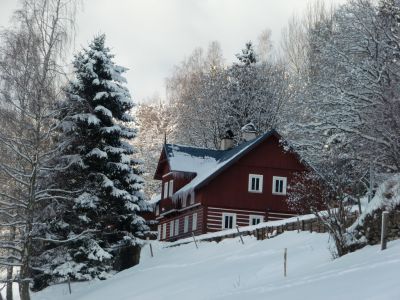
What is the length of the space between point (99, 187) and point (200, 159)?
1397 centimetres

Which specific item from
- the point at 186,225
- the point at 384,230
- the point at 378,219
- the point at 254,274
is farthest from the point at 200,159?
the point at 384,230

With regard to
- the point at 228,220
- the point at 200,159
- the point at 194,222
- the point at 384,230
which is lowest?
the point at 194,222

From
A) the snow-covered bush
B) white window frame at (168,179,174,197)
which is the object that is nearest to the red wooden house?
white window frame at (168,179,174,197)

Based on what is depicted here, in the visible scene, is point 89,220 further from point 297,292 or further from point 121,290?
point 297,292

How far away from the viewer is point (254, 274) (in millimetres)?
21000

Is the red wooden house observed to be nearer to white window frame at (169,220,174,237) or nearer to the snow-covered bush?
white window frame at (169,220,174,237)

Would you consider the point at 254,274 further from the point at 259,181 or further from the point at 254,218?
the point at 259,181

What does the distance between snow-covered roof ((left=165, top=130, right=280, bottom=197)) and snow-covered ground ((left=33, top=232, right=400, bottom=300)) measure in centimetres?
637

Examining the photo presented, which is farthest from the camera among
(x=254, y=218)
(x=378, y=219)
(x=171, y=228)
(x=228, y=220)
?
(x=171, y=228)

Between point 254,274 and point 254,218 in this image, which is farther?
point 254,218

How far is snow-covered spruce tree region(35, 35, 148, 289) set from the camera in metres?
31.5

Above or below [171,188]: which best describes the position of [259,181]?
above

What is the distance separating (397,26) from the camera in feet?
104

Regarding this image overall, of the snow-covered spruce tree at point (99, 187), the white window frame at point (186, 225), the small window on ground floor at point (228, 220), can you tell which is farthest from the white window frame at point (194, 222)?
the snow-covered spruce tree at point (99, 187)
